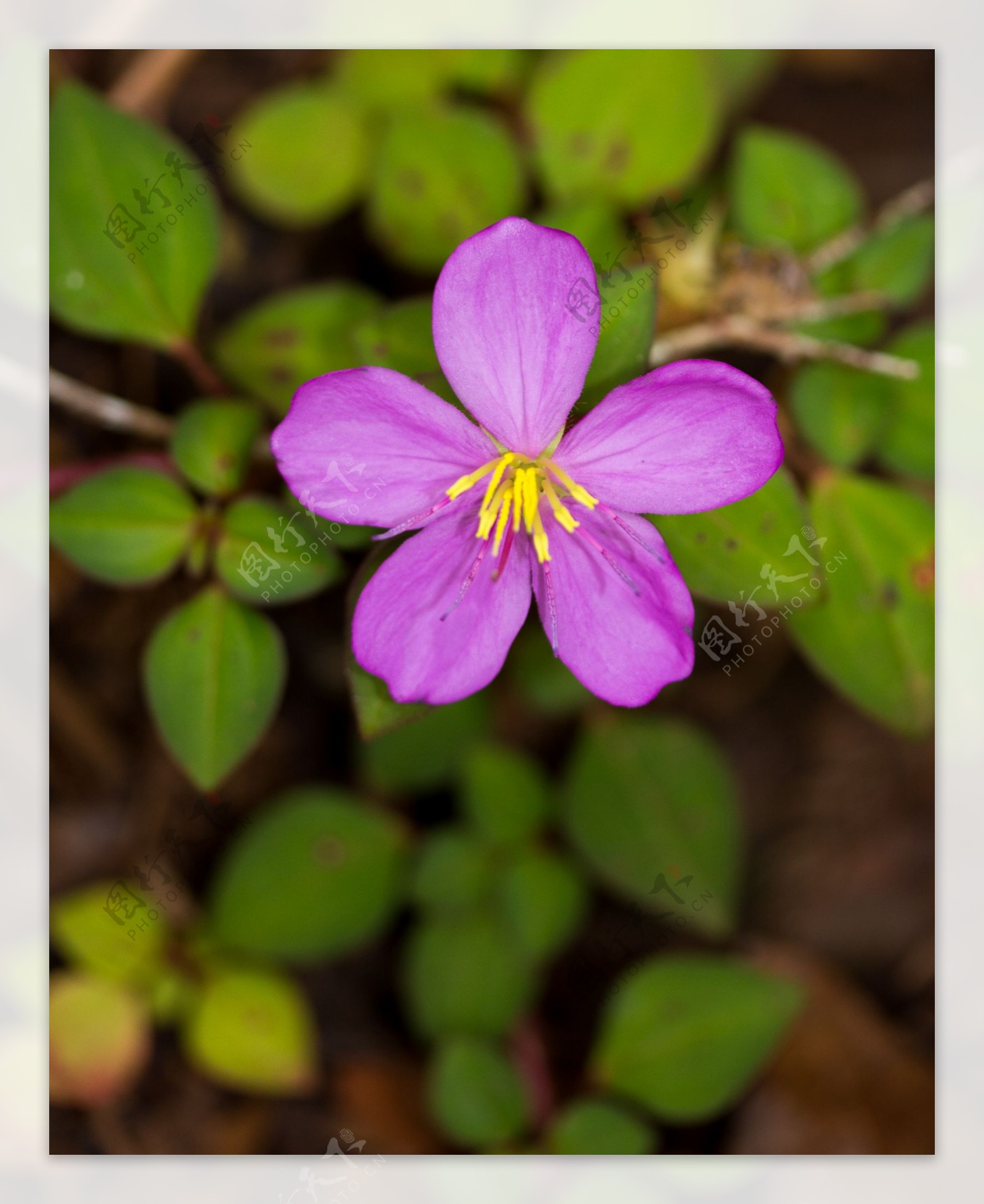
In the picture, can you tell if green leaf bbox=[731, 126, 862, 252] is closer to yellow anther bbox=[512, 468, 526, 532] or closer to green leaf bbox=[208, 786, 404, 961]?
yellow anther bbox=[512, 468, 526, 532]

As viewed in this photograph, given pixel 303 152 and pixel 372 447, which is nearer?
pixel 372 447

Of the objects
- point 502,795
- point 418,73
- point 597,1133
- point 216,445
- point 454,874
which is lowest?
point 597,1133

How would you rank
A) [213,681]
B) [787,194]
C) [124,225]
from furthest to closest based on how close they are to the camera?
[787,194] → [124,225] → [213,681]

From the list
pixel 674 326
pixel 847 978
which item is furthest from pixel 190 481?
pixel 847 978

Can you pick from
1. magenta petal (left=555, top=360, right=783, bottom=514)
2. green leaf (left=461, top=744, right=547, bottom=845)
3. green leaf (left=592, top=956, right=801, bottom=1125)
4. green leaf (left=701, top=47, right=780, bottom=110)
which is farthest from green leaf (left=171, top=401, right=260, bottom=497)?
green leaf (left=592, top=956, right=801, bottom=1125)

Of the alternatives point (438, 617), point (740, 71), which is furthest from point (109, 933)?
point (740, 71)

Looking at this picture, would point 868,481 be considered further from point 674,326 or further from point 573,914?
point 573,914

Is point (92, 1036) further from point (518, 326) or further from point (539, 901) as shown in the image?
point (518, 326)
